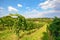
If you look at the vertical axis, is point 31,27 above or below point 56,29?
below

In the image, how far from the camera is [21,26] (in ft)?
123

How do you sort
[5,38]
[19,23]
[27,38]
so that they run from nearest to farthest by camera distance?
[19,23] < [27,38] < [5,38]

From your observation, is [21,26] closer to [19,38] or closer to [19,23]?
[19,23]

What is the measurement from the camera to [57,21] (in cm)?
2652

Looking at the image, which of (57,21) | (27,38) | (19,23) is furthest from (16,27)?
(57,21)

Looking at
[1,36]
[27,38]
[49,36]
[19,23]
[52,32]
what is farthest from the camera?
[1,36]

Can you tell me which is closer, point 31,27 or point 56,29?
point 56,29

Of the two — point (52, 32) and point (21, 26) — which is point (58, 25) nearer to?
point (52, 32)

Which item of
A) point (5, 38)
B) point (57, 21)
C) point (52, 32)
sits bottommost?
point (5, 38)

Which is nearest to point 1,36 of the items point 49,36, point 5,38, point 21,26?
point 5,38

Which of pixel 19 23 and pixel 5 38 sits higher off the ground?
pixel 19 23

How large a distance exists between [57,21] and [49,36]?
4258mm

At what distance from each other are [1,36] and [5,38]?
3.51 metres

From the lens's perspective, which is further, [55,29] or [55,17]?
[55,17]
